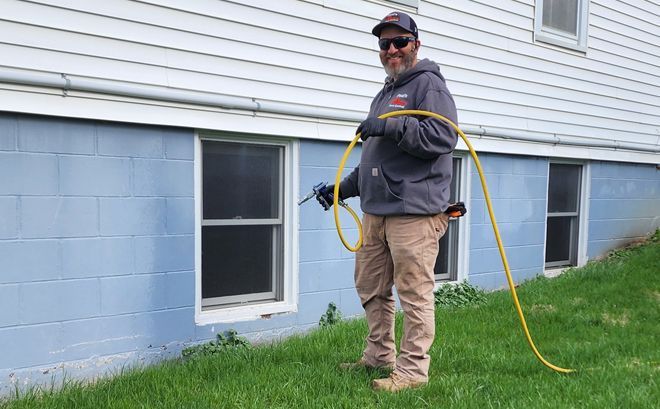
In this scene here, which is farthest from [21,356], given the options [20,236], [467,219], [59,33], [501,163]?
[501,163]

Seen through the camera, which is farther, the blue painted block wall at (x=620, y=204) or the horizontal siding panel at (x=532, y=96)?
the blue painted block wall at (x=620, y=204)

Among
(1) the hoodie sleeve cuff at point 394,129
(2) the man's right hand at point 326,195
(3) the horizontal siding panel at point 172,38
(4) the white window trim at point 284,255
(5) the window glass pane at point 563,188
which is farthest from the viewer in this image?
(5) the window glass pane at point 563,188

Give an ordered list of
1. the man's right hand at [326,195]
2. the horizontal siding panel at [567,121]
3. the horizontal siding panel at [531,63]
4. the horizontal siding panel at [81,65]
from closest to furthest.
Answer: the horizontal siding panel at [81,65]
the man's right hand at [326,195]
the horizontal siding panel at [531,63]
the horizontal siding panel at [567,121]

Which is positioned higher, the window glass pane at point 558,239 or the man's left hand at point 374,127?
the man's left hand at point 374,127

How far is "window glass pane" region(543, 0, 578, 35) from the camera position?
6870 mm

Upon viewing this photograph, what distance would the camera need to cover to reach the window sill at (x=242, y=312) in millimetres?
4262

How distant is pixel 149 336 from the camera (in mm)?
3967

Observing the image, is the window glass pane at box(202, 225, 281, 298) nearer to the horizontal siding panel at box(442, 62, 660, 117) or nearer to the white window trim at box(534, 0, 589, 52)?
the horizontal siding panel at box(442, 62, 660, 117)

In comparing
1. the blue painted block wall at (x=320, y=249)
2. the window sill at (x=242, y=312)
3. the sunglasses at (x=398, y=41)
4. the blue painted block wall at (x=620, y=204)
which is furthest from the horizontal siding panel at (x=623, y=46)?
the window sill at (x=242, y=312)

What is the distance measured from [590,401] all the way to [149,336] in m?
2.75

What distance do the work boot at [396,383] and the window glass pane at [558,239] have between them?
4.53m

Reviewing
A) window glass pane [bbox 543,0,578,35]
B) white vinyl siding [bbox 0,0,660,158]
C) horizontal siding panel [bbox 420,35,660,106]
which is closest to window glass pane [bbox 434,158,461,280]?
white vinyl siding [bbox 0,0,660,158]

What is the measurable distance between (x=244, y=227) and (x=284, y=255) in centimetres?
40

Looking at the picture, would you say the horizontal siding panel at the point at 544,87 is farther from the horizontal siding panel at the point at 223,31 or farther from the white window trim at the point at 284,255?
the white window trim at the point at 284,255
